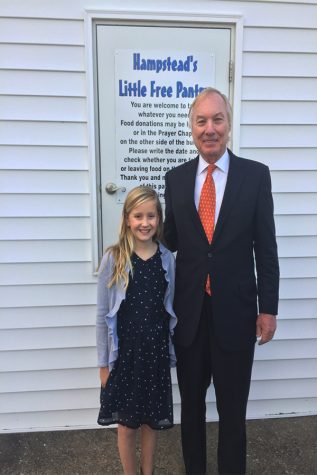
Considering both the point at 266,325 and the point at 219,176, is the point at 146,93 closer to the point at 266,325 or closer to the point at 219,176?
the point at 219,176

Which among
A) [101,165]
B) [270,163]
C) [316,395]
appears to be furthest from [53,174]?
[316,395]

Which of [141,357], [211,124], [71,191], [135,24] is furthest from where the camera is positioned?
[71,191]

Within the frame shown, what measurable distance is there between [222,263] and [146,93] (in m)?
1.24

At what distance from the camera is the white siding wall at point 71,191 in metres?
2.59

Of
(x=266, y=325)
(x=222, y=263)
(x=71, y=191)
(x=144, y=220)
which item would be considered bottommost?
(x=266, y=325)

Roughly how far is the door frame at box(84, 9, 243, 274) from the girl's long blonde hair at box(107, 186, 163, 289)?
68cm

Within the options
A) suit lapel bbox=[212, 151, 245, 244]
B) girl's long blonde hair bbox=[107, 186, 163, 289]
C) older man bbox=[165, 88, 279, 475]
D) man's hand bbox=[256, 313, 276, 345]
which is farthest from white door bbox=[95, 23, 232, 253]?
man's hand bbox=[256, 313, 276, 345]

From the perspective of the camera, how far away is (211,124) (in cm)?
196

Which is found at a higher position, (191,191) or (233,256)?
(191,191)

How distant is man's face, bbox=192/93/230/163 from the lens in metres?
1.96

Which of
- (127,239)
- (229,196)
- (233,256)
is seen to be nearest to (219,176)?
(229,196)

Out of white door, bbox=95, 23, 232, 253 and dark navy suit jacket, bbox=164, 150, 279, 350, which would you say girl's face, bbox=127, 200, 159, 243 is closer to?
dark navy suit jacket, bbox=164, 150, 279, 350

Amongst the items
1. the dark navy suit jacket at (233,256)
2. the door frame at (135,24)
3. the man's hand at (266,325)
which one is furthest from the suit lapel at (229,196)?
the door frame at (135,24)

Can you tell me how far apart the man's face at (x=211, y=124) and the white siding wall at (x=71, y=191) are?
2.71 feet
